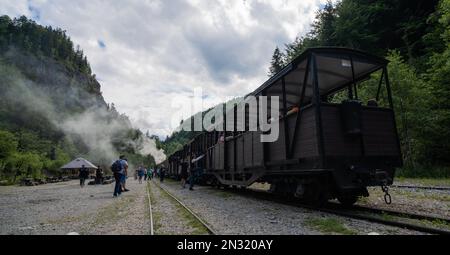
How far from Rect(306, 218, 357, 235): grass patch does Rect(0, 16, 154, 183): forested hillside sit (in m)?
47.4

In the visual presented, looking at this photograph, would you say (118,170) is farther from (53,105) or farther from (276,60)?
(53,105)

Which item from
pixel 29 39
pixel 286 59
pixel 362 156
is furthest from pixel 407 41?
pixel 29 39

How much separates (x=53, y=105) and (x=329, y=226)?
103m

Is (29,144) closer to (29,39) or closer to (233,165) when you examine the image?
(233,165)

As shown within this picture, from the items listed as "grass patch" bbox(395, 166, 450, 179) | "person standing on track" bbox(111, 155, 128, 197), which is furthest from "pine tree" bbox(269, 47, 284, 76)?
"person standing on track" bbox(111, 155, 128, 197)

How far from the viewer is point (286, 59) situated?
140ft

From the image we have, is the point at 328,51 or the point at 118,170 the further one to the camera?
the point at 118,170

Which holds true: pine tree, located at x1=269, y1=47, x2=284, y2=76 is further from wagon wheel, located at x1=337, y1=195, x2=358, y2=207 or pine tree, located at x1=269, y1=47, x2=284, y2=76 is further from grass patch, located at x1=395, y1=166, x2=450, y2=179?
wagon wheel, located at x1=337, y1=195, x2=358, y2=207

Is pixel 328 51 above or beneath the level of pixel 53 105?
beneath

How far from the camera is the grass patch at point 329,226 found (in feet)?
14.4

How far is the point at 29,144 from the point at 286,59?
51.0 m

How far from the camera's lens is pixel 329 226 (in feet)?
15.6

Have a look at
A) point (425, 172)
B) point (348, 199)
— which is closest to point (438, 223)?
point (348, 199)

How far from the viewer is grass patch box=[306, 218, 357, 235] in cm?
439
